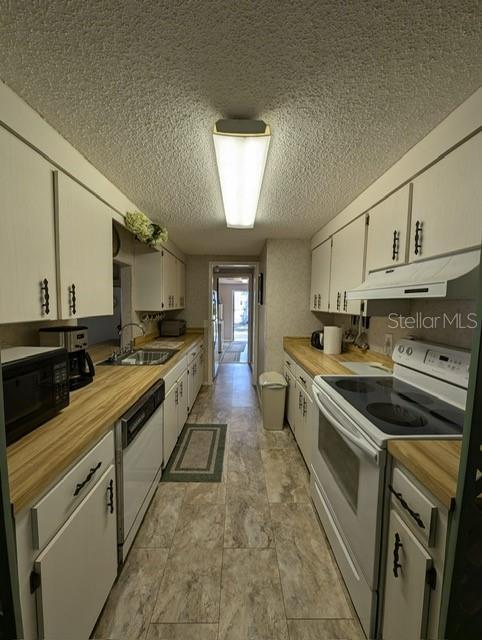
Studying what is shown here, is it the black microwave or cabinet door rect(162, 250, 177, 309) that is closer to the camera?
the black microwave

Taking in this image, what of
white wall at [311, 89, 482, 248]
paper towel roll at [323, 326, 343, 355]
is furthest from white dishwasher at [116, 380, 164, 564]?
white wall at [311, 89, 482, 248]

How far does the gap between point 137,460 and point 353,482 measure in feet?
4.01

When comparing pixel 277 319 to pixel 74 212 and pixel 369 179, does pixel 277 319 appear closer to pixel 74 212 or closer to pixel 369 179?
pixel 369 179

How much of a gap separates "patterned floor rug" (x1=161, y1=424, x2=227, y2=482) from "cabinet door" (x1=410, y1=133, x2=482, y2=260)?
2.27 metres

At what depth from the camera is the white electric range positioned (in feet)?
3.64

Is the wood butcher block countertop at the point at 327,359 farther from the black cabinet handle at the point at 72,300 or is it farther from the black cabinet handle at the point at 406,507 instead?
the black cabinet handle at the point at 72,300

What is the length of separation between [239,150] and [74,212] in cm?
96

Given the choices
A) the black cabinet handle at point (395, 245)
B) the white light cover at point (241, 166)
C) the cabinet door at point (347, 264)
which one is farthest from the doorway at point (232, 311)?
the black cabinet handle at point (395, 245)

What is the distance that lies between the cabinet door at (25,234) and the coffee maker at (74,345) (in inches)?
10.0

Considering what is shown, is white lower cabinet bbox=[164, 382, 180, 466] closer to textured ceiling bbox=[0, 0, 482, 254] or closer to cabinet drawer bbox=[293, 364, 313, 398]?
cabinet drawer bbox=[293, 364, 313, 398]

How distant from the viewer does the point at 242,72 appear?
3.23ft

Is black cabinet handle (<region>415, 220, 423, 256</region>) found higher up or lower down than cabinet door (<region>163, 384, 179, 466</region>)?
higher up

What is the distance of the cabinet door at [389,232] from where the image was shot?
154 centimetres

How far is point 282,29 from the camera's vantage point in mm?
820
